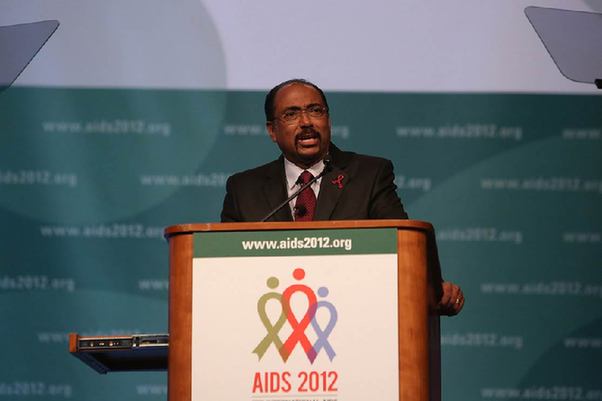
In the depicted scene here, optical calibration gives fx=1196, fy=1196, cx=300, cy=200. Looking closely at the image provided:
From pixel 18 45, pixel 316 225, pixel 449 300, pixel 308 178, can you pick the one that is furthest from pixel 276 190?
pixel 18 45

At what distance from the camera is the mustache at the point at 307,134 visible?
359 cm

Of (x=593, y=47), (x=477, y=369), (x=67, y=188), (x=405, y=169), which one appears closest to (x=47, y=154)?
(x=67, y=188)

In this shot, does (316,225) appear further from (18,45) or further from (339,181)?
(18,45)

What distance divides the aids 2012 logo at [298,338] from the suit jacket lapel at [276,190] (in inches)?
31.7

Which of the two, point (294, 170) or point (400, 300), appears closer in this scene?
point (400, 300)

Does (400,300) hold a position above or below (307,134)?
below

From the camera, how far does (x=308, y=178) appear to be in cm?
354

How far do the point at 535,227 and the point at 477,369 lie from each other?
0.60 meters

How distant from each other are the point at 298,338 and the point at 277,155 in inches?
86.1

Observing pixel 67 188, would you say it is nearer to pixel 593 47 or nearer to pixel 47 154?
pixel 47 154

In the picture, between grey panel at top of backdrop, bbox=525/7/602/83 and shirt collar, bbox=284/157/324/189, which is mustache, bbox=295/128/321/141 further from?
grey panel at top of backdrop, bbox=525/7/602/83

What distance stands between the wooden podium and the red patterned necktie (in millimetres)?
661

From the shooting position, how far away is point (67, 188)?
4.71m

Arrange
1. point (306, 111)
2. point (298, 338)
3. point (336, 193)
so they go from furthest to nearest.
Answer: point (306, 111) → point (336, 193) → point (298, 338)
